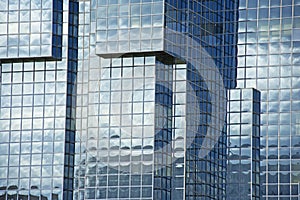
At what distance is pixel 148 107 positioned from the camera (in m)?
93.9

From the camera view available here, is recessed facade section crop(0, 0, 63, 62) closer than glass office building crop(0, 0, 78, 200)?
No

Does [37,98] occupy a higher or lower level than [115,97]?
lower

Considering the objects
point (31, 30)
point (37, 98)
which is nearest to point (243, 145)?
point (37, 98)

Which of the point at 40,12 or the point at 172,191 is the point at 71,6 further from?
the point at 172,191

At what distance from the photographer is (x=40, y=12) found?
329ft

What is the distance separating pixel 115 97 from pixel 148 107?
3507 millimetres

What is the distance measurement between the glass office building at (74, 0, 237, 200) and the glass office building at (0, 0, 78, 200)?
1.43 meters

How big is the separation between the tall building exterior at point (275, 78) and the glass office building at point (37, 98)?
17722mm

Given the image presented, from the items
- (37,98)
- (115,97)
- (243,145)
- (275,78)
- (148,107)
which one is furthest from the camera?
(37,98)

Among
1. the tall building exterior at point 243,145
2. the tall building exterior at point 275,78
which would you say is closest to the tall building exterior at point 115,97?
the tall building exterior at point 243,145

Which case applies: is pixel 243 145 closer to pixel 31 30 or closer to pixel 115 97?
pixel 115 97

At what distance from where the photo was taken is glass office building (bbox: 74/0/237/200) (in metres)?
93.4

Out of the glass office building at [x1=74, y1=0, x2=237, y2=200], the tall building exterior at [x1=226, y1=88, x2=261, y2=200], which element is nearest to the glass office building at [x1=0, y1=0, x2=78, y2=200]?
the glass office building at [x1=74, y1=0, x2=237, y2=200]

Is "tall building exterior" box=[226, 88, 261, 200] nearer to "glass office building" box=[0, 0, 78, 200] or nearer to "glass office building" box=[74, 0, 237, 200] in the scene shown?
"glass office building" box=[74, 0, 237, 200]
